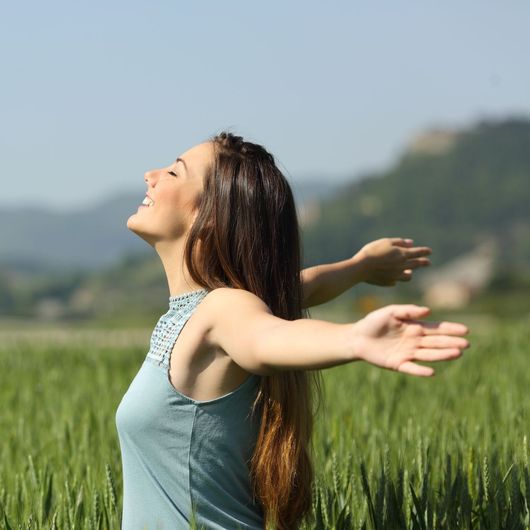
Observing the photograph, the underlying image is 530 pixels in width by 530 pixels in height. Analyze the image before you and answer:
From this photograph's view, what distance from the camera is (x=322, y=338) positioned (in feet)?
6.24

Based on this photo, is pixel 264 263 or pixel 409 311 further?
pixel 264 263

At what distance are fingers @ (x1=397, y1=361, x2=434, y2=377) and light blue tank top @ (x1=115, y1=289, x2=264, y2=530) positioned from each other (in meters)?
0.61

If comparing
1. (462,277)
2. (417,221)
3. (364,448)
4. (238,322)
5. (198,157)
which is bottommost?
(364,448)

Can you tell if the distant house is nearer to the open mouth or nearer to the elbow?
the open mouth

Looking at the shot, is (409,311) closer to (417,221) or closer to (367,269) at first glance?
(367,269)

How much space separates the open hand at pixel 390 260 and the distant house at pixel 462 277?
243ft

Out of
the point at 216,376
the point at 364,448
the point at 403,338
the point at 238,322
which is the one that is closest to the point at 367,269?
the point at 364,448

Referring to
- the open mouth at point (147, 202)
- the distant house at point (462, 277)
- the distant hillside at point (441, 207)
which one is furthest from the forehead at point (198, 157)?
the distant hillside at point (441, 207)

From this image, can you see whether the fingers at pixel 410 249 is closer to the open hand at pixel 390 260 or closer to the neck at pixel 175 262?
the open hand at pixel 390 260

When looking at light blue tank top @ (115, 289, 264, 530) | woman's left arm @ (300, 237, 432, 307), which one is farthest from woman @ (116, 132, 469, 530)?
woman's left arm @ (300, 237, 432, 307)

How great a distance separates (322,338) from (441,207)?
5738 inches

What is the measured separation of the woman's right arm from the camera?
69.8 inches

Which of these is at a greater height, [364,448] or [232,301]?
[232,301]

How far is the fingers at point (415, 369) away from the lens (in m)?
1.71
